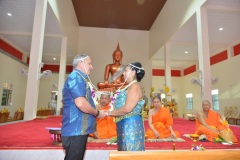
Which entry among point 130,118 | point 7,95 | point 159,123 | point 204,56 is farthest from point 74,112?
point 7,95

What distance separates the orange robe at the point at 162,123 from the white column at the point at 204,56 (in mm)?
2086

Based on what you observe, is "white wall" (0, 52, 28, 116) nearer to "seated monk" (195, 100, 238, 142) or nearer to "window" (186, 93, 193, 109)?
"seated monk" (195, 100, 238, 142)

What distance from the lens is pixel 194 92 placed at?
569 inches

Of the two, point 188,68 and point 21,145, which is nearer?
point 21,145

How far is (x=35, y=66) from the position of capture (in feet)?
17.5

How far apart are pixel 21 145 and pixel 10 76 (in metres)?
8.90

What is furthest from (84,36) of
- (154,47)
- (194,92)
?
(194,92)

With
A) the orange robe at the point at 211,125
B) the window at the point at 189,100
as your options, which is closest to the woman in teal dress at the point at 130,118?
the orange robe at the point at 211,125

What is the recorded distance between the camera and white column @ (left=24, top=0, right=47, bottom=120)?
519 centimetres

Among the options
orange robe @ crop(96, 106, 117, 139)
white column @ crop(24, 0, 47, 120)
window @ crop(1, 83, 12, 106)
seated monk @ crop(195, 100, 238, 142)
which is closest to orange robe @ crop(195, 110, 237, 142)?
seated monk @ crop(195, 100, 238, 142)

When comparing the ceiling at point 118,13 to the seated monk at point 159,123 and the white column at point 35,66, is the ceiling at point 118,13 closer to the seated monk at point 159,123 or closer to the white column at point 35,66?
the white column at point 35,66

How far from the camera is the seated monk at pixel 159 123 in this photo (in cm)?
348

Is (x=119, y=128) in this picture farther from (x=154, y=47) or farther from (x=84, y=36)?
(x=84, y=36)

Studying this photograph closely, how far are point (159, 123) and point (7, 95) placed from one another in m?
9.37
